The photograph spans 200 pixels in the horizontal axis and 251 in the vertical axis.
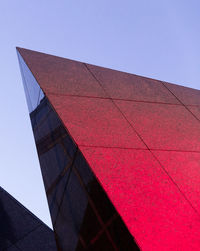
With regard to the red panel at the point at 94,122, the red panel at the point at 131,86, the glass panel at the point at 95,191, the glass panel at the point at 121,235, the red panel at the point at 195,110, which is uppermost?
the red panel at the point at 131,86

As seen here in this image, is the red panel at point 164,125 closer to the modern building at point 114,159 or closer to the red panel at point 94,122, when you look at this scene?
the modern building at point 114,159

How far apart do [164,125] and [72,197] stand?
2.41m

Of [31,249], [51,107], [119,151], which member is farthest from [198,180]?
[31,249]

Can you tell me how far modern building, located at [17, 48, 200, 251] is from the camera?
303 cm

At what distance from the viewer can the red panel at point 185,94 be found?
6851 millimetres

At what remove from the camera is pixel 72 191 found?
4133mm

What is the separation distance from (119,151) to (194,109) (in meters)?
3.47

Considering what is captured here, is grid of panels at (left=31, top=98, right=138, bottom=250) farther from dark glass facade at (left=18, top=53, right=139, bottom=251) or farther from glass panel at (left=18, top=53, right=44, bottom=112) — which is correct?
glass panel at (left=18, top=53, right=44, bottom=112)

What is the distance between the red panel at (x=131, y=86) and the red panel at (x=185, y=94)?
286mm

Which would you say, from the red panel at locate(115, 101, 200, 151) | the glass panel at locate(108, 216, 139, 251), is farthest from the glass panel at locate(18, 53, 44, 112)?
the glass panel at locate(108, 216, 139, 251)

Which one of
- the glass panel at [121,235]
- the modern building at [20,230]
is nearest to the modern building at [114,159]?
the glass panel at [121,235]

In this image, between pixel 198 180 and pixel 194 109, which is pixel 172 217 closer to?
pixel 198 180

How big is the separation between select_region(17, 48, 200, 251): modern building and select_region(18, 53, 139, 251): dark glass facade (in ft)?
0.05

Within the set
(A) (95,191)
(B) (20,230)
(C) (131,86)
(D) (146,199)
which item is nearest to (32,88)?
(C) (131,86)
